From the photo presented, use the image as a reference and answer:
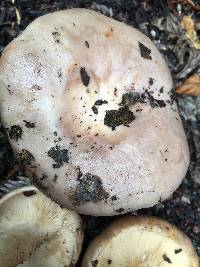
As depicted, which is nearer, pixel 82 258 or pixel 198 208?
pixel 82 258

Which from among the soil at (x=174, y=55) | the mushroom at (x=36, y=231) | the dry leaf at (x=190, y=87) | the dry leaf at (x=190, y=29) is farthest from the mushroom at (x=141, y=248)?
the dry leaf at (x=190, y=29)

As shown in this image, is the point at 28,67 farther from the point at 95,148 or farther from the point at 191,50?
the point at 191,50

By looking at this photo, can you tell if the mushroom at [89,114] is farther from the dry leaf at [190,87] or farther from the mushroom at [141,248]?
the dry leaf at [190,87]

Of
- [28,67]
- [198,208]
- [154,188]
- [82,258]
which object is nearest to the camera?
[28,67]

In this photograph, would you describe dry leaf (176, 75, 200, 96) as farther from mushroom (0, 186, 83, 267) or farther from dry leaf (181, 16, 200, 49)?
mushroom (0, 186, 83, 267)

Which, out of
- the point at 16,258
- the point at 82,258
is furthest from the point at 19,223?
the point at 82,258

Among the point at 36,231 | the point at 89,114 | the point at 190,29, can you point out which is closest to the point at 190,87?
the point at 190,29

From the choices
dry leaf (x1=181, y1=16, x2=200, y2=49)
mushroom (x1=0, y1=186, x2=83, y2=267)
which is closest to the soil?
dry leaf (x1=181, y1=16, x2=200, y2=49)
